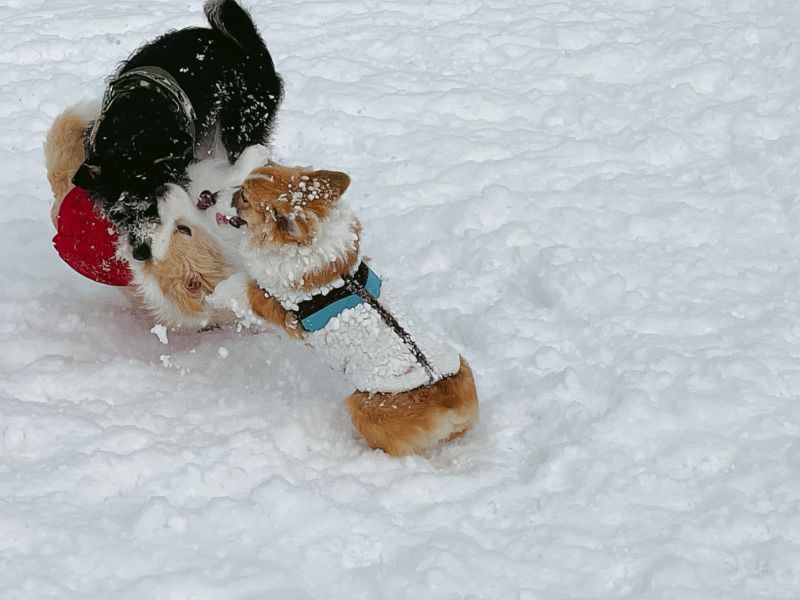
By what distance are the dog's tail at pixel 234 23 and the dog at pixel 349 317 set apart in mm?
931

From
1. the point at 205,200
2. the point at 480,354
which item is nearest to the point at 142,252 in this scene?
the point at 205,200

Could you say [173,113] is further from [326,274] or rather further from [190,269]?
[326,274]

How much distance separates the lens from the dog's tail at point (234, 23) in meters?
3.71

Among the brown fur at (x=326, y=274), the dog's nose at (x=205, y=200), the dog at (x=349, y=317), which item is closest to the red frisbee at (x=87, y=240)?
the dog's nose at (x=205, y=200)

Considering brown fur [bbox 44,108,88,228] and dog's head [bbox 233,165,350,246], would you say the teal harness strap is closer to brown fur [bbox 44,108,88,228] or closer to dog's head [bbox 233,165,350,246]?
dog's head [bbox 233,165,350,246]

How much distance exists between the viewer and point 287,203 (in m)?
2.99

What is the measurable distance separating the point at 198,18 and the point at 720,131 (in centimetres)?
344

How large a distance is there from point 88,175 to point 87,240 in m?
0.33

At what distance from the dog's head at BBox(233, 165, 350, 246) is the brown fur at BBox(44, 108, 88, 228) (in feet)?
2.70

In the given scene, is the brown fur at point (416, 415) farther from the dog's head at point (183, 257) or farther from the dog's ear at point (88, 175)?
the dog's ear at point (88, 175)

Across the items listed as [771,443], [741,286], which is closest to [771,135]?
[741,286]

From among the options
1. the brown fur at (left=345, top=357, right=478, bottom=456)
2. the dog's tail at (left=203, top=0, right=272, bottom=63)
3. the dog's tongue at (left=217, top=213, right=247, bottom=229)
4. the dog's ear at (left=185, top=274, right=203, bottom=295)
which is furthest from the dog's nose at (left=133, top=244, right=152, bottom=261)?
the dog's tail at (left=203, top=0, right=272, bottom=63)

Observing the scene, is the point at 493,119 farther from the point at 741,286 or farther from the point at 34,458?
the point at 34,458

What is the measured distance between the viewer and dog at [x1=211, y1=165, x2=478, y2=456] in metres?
2.98
